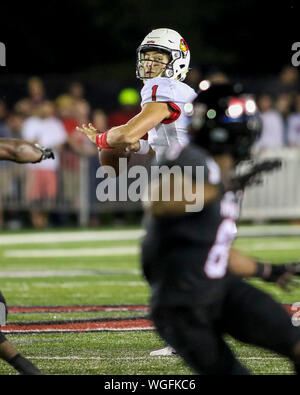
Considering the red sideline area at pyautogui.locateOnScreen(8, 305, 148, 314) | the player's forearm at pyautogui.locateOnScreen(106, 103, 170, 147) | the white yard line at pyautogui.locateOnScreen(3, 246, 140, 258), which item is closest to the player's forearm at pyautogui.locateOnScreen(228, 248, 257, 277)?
the player's forearm at pyautogui.locateOnScreen(106, 103, 170, 147)

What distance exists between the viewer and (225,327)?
4.44 m

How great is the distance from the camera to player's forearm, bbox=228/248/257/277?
4535mm

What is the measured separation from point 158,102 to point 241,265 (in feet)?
7.19

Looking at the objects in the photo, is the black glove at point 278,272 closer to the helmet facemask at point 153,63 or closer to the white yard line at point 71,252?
the helmet facemask at point 153,63

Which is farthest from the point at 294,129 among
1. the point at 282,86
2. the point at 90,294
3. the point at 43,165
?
the point at 90,294

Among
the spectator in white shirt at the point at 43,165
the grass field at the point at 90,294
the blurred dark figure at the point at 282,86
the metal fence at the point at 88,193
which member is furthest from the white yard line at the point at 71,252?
the blurred dark figure at the point at 282,86

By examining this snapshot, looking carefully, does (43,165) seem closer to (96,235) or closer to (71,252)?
(96,235)

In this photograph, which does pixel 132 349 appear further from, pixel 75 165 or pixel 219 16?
pixel 219 16

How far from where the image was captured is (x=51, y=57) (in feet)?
91.8

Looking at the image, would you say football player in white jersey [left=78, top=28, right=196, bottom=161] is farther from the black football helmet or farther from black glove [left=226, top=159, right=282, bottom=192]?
black glove [left=226, top=159, right=282, bottom=192]

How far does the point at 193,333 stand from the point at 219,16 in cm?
2742

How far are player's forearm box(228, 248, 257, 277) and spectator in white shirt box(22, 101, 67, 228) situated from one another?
11.6m

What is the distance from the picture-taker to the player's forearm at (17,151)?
5.36 metres
